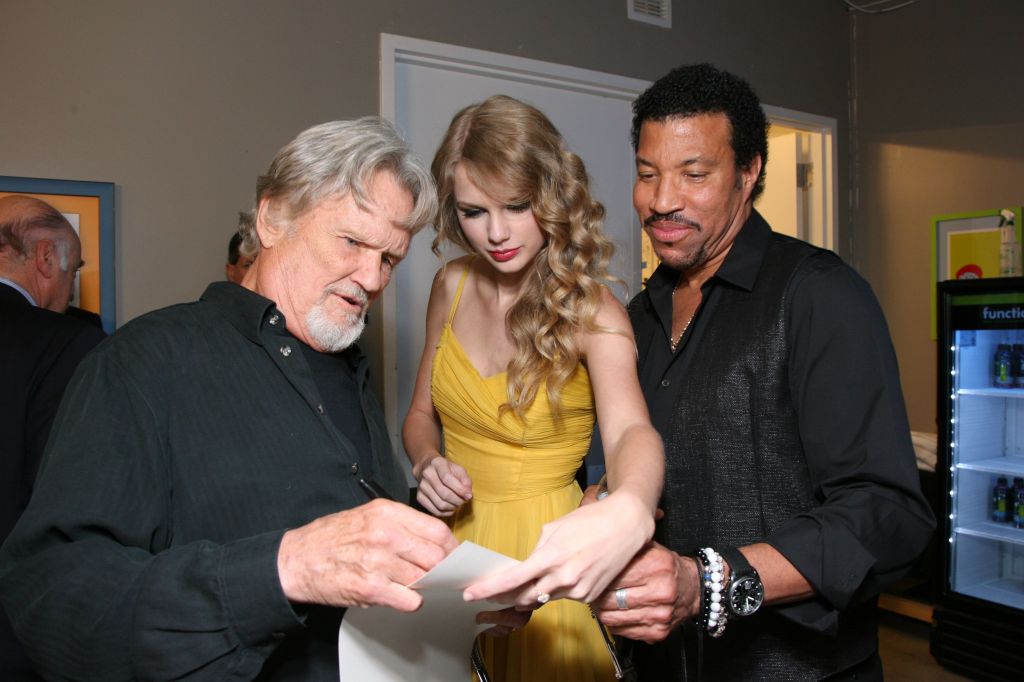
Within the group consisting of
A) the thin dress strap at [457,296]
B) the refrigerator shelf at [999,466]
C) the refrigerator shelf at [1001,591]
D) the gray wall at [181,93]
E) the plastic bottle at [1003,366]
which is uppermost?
the gray wall at [181,93]

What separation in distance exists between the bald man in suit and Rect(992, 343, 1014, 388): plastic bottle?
12.4ft

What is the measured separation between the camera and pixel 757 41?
4.26m

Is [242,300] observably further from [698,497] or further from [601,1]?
[601,1]

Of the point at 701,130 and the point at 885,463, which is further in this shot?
the point at 701,130

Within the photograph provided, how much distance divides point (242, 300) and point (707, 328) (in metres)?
0.93

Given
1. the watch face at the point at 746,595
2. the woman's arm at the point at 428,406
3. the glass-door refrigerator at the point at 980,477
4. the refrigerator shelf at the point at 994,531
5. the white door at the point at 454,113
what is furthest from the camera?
the refrigerator shelf at the point at 994,531

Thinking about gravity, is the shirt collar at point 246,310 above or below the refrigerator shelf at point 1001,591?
above

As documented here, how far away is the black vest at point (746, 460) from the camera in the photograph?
1.49 metres

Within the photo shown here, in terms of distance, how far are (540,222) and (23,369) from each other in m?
1.41

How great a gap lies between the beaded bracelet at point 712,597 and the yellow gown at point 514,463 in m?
0.53

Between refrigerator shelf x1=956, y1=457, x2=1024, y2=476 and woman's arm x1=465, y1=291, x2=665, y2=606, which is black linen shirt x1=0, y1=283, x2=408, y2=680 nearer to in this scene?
woman's arm x1=465, y1=291, x2=665, y2=606

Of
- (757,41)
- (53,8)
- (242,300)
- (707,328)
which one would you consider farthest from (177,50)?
(757,41)

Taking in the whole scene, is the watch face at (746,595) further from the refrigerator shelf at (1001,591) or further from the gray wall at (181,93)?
the refrigerator shelf at (1001,591)

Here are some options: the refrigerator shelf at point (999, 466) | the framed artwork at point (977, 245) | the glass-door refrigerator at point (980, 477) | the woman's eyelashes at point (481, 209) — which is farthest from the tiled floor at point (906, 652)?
the woman's eyelashes at point (481, 209)
